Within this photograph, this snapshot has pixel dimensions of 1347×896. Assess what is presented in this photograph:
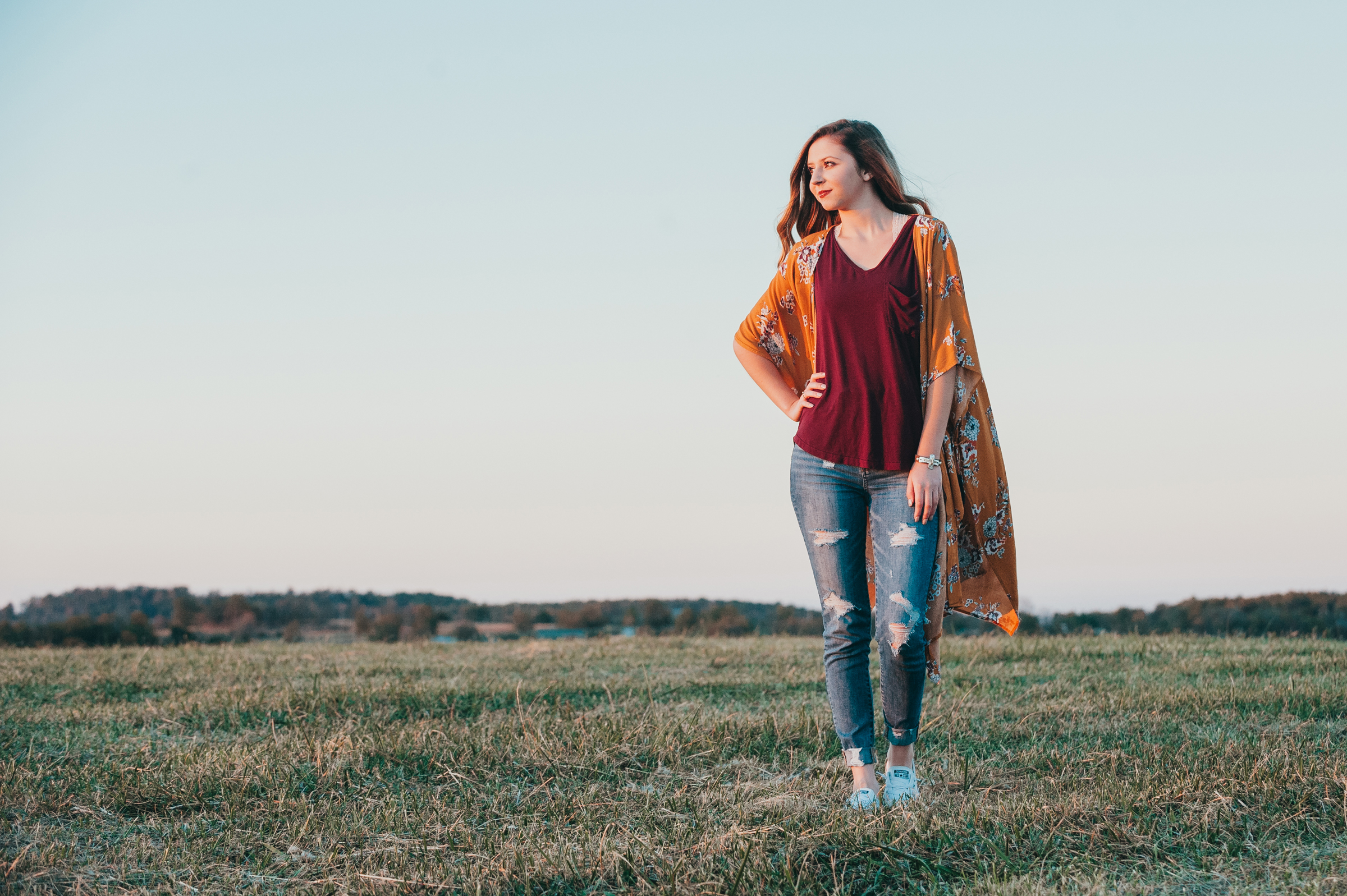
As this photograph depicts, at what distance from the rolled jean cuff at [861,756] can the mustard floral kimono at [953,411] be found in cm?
49

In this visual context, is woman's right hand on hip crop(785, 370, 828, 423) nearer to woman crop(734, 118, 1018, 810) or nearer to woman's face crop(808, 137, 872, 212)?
woman crop(734, 118, 1018, 810)

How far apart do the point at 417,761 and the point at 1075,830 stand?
8.17 ft

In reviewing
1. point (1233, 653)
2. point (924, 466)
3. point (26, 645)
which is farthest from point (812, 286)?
point (26, 645)

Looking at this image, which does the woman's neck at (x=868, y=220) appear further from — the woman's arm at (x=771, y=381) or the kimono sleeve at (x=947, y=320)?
the woman's arm at (x=771, y=381)

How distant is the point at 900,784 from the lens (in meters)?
3.44

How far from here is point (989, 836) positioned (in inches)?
115

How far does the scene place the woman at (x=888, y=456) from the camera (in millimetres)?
3482

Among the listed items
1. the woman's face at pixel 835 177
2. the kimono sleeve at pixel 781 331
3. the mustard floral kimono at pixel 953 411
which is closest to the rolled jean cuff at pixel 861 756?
the mustard floral kimono at pixel 953 411

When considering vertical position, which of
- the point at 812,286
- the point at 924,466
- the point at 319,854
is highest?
the point at 812,286

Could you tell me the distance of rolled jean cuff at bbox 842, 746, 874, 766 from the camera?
3.51 meters

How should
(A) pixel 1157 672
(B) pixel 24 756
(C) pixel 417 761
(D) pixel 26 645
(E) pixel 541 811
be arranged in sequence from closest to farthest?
(E) pixel 541 811 < (C) pixel 417 761 < (B) pixel 24 756 < (A) pixel 1157 672 < (D) pixel 26 645

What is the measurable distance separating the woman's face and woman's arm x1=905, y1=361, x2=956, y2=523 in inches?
29.7

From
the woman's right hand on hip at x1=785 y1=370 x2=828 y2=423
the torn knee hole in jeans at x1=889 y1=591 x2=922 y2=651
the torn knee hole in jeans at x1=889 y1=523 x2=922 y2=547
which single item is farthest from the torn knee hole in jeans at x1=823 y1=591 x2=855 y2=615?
the woman's right hand on hip at x1=785 y1=370 x2=828 y2=423

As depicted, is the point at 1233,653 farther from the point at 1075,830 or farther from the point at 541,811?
the point at 541,811
